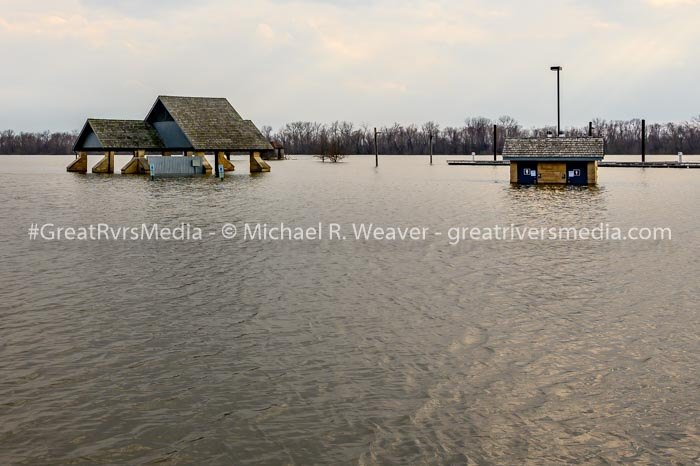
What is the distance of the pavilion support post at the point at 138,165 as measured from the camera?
7850cm

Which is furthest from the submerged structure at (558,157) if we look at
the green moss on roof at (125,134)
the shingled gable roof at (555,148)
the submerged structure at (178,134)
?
the green moss on roof at (125,134)

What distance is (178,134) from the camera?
7775 cm

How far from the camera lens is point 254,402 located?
8711 millimetres

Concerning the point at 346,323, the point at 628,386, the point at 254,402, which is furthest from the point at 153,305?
the point at 628,386

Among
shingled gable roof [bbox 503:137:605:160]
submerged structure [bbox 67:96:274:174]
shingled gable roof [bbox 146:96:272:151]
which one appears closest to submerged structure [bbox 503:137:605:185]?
shingled gable roof [bbox 503:137:605:160]

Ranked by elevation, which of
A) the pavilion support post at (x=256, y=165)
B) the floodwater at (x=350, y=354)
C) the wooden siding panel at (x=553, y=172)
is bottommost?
the floodwater at (x=350, y=354)

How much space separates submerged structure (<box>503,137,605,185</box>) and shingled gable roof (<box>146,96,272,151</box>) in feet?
107

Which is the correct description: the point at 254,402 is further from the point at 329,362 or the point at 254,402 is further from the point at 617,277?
the point at 617,277

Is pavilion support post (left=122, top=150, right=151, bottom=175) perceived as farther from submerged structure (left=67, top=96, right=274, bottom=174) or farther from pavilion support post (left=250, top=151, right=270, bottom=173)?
pavilion support post (left=250, top=151, right=270, bottom=173)

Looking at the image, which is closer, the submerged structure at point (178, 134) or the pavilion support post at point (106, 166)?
the submerged structure at point (178, 134)

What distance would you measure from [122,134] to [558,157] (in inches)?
1773

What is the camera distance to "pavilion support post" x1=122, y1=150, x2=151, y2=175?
78.5 m

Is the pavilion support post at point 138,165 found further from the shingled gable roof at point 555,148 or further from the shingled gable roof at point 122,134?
the shingled gable roof at point 555,148

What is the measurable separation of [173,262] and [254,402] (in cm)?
1091
